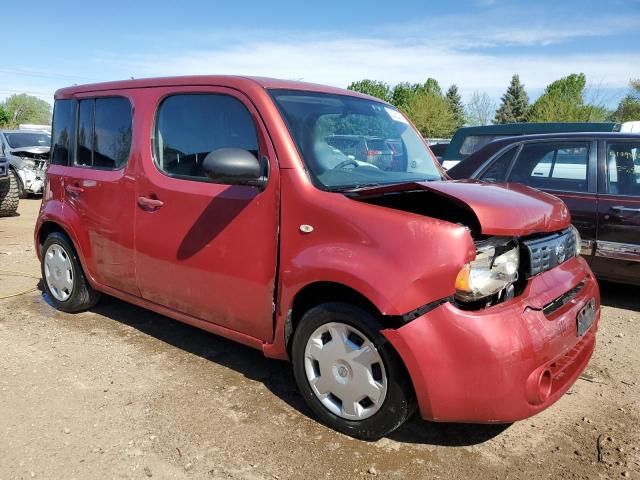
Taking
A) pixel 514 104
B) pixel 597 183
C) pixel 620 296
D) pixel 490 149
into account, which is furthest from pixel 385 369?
pixel 514 104

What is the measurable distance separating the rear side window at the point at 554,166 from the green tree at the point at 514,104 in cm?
6808

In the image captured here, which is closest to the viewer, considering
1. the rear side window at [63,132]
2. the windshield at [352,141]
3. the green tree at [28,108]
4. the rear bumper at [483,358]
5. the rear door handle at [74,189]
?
the rear bumper at [483,358]

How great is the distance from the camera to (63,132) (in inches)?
178

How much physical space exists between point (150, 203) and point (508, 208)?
224cm

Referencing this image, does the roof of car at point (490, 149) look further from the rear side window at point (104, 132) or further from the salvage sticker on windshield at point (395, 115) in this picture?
the rear side window at point (104, 132)

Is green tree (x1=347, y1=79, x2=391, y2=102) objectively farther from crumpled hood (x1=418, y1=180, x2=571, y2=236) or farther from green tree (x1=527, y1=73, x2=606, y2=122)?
crumpled hood (x1=418, y1=180, x2=571, y2=236)

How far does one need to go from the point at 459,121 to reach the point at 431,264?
256ft

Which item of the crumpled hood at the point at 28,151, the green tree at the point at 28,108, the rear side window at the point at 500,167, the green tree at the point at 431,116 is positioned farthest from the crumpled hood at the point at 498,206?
the green tree at the point at 28,108

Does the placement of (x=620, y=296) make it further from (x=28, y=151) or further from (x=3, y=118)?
(x=3, y=118)

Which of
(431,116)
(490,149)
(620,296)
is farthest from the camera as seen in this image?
(431,116)

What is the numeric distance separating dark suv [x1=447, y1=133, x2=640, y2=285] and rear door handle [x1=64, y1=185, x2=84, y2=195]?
12.5 feet

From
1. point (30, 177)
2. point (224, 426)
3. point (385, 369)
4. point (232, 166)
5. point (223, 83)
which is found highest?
point (223, 83)

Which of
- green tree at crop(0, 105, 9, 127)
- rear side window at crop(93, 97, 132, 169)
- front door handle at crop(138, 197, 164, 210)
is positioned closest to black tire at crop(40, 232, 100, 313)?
rear side window at crop(93, 97, 132, 169)

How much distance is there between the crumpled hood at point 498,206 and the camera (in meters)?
2.41
